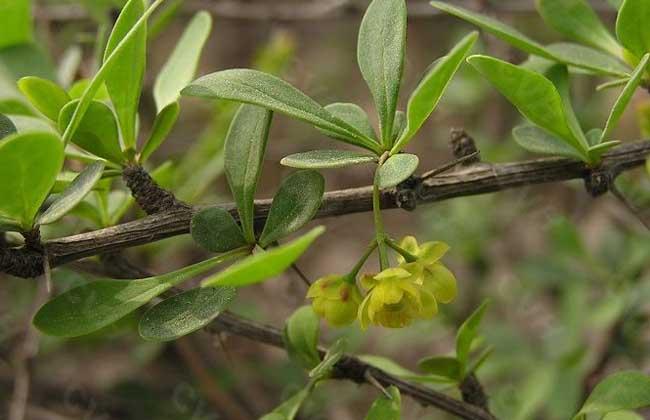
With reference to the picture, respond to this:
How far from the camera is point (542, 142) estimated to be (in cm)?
97

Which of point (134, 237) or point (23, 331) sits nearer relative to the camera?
point (134, 237)

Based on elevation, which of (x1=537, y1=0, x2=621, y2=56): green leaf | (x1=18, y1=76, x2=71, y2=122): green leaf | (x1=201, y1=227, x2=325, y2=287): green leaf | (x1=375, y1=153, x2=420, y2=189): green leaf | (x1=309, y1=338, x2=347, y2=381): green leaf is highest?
(x1=537, y1=0, x2=621, y2=56): green leaf

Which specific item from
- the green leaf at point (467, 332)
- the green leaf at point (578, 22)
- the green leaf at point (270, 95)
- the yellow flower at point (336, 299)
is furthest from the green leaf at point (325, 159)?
the green leaf at point (578, 22)

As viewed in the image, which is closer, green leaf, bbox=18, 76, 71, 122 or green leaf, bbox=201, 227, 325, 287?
green leaf, bbox=201, 227, 325, 287

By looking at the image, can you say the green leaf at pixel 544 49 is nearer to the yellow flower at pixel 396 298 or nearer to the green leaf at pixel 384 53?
the green leaf at pixel 384 53

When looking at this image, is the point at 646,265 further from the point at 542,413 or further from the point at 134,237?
the point at 134,237

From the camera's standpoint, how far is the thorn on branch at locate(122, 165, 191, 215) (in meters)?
0.94

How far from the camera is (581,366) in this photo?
173cm

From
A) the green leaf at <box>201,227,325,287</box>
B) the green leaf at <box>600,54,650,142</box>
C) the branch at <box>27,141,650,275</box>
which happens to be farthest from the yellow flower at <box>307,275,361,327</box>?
the green leaf at <box>600,54,650,142</box>

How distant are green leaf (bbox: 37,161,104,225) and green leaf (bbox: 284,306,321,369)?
1.08 ft

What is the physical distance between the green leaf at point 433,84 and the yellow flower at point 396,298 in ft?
0.45

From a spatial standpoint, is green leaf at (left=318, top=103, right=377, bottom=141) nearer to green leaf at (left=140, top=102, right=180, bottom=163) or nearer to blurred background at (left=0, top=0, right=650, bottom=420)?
green leaf at (left=140, top=102, right=180, bottom=163)

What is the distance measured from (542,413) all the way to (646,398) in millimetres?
1197

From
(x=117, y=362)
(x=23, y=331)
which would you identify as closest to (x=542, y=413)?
(x=117, y=362)
